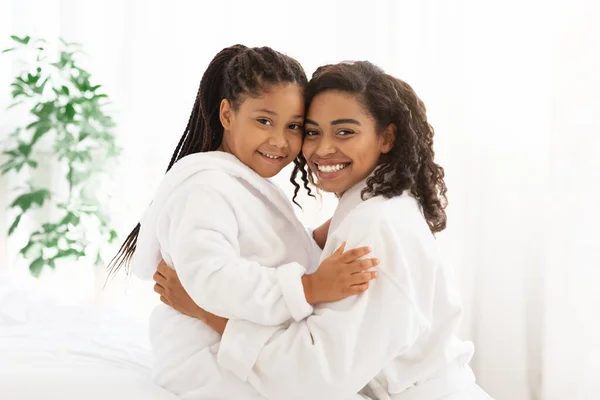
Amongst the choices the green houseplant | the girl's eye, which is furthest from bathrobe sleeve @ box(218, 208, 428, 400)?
the green houseplant

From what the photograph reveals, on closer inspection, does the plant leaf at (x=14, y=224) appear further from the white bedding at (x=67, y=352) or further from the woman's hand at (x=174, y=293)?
the woman's hand at (x=174, y=293)

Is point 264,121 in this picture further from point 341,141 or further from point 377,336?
point 377,336

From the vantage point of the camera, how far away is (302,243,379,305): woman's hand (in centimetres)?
139

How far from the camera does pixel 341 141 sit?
5.41ft

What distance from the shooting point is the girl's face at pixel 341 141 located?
5.36 ft

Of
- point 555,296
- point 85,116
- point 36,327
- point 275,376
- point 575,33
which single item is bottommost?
point 555,296

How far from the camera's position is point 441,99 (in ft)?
10.3

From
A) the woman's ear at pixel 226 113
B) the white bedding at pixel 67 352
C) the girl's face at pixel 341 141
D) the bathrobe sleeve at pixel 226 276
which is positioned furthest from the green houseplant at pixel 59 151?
the bathrobe sleeve at pixel 226 276

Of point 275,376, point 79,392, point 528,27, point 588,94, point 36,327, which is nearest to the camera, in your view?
point 275,376

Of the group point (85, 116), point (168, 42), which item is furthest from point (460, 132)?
point (85, 116)

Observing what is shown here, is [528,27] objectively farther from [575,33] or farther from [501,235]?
[501,235]

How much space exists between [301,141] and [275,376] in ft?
1.87

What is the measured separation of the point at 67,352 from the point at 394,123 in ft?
3.17

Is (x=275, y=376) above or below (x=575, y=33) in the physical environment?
below
